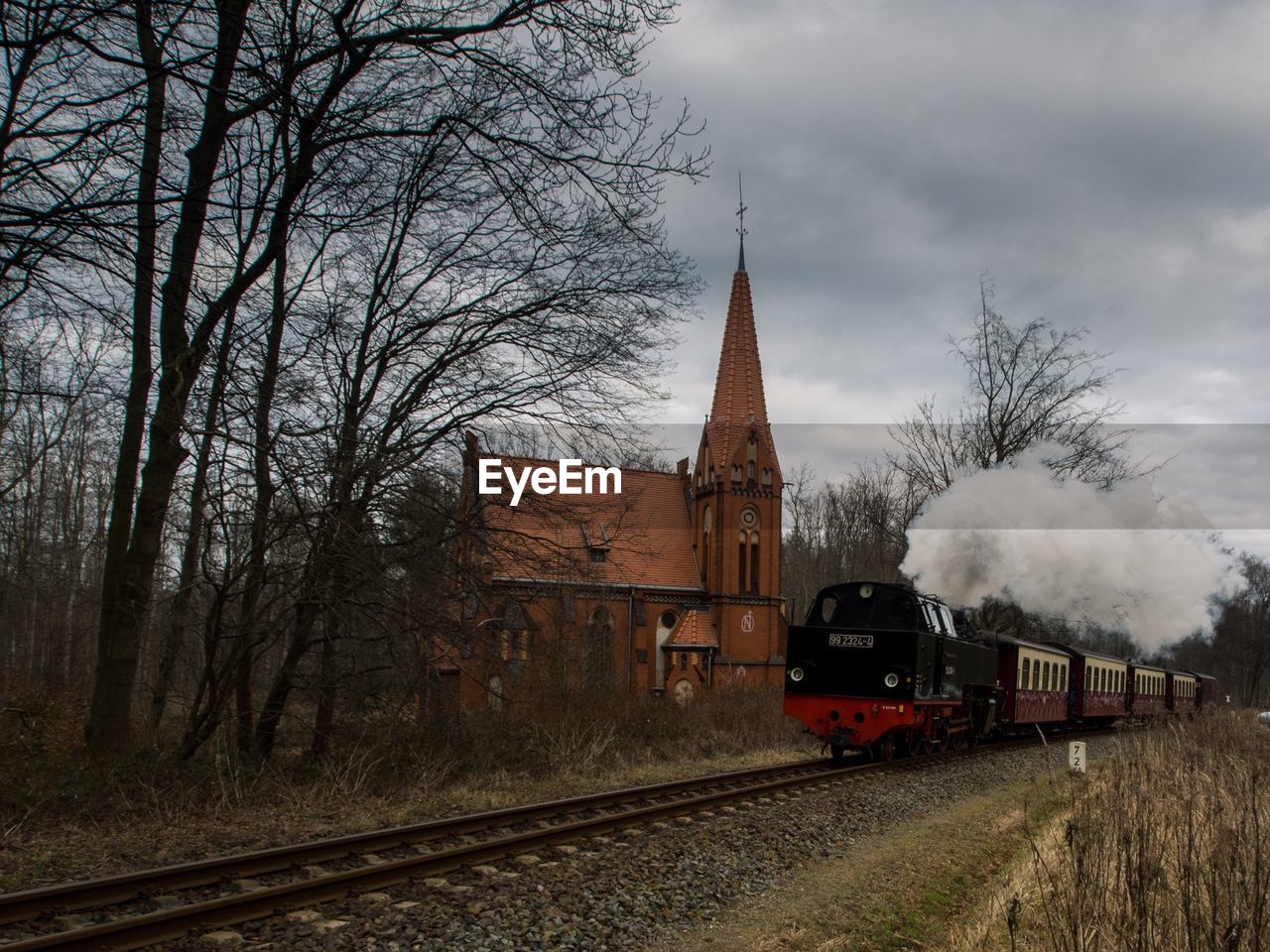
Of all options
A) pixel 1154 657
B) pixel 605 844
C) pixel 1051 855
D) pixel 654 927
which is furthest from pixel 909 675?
pixel 1154 657

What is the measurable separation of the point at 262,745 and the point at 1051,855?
942cm

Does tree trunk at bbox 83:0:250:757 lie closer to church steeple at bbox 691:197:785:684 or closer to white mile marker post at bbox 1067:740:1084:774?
white mile marker post at bbox 1067:740:1084:774

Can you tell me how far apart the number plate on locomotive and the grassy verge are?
15.5 ft

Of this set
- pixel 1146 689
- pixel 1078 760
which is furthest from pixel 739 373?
pixel 1078 760

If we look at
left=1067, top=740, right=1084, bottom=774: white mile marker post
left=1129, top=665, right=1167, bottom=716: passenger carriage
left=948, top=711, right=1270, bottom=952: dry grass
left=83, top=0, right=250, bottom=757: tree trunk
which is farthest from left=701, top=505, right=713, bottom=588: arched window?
left=948, top=711, right=1270, bottom=952: dry grass

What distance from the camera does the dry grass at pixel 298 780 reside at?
8453mm

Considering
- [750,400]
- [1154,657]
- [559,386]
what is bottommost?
[1154,657]

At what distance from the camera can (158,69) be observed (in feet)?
19.3

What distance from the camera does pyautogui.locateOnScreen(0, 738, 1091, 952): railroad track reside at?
5.84 metres

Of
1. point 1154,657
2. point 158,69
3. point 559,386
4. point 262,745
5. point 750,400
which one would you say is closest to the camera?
point 158,69

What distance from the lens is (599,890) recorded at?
732 centimetres

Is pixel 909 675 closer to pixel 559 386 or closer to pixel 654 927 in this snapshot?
pixel 559 386

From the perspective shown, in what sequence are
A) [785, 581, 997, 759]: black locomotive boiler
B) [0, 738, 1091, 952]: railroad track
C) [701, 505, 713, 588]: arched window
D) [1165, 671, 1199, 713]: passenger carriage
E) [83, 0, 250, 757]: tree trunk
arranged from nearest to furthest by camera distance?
[0, 738, 1091, 952]: railroad track
[83, 0, 250, 757]: tree trunk
[785, 581, 997, 759]: black locomotive boiler
[1165, 671, 1199, 713]: passenger carriage
[701, 505, 713, 588]: arched window

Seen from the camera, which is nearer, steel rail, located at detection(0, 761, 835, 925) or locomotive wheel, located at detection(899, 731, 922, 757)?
steel rail, located at detection(0, 761, 835, 925)
